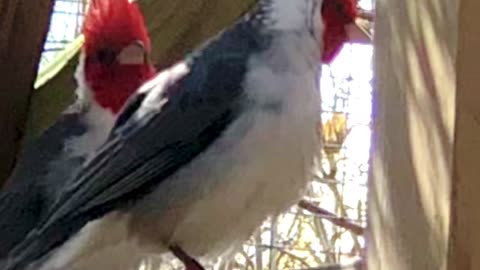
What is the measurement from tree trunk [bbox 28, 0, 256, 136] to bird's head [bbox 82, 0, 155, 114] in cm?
4

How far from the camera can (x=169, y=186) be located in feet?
2.16

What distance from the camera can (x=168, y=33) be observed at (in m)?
0.84

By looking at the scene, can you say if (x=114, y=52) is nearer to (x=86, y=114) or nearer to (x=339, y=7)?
(x=86, y=114)

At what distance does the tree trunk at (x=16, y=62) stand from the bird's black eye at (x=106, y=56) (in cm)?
7

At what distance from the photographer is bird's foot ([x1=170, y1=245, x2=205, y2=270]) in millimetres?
668

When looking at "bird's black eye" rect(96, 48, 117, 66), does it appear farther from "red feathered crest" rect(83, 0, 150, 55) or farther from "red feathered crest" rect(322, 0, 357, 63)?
"red feathered crest" rect(322, 0, 357, 63)

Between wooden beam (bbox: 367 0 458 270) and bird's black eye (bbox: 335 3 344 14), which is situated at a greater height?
bird's black eye (bbox: 335 3 344 14)

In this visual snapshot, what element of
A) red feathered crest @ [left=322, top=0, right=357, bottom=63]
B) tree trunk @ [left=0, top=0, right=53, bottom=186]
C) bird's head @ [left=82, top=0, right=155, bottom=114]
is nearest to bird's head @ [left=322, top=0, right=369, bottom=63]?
red feathered crest @ [left=322, top=0, right=357, bottom=63]

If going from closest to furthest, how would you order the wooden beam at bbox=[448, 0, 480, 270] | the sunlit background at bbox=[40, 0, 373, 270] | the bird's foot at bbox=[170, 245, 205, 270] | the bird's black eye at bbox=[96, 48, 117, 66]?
the wooden beam at bbox=[448, 0, 480, 270] → the bird's foot at bbox=[170, 245, 205, 270] → the bird's black eye at bbox=[96, 48, 117, 66] → the sunlit background at bbox=[40, 0, 373, 270]

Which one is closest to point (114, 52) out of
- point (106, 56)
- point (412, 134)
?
point (106, 56)

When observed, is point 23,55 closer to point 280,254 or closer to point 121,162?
point 121,162

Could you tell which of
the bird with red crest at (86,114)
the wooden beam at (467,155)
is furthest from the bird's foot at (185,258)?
the wooden beam at (467,155)

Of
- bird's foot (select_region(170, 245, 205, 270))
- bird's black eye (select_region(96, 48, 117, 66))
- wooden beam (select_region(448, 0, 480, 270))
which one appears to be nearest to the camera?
wooden beam (select_region(448, 0, 480, 270))

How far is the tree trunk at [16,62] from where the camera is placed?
83cm
